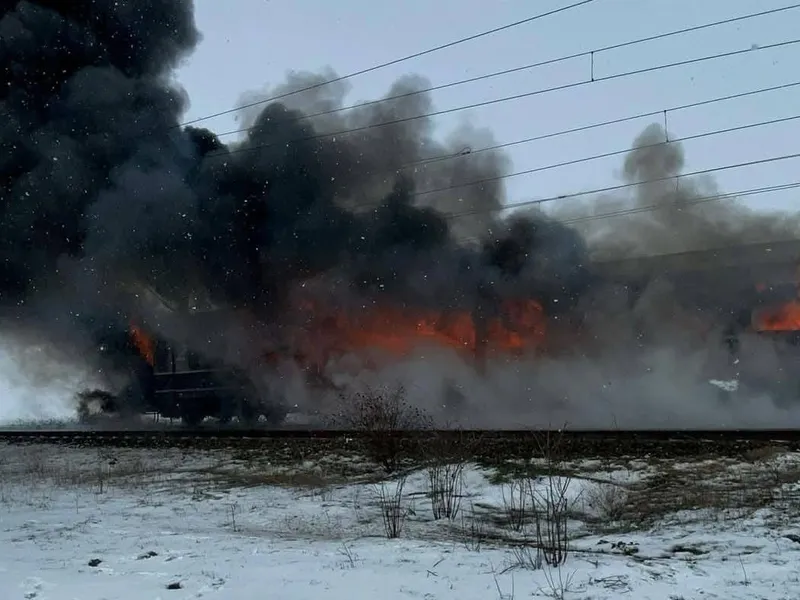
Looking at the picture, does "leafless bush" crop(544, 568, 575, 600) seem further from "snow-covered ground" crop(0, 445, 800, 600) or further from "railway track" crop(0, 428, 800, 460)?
"railway track" crop(0, 428, 800, 460)

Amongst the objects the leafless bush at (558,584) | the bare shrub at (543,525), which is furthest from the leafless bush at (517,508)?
the leafless bush at (558,584)

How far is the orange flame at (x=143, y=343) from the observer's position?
2428cm

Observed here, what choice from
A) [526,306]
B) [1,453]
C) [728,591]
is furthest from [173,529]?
[526,306]

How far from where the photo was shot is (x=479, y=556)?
17.1ft

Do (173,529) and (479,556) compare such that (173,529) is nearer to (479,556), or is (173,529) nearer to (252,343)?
(479,556)

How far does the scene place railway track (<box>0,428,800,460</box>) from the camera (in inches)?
408

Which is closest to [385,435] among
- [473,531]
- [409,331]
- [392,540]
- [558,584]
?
[473,531]

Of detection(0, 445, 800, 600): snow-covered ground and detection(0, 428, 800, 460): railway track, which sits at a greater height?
detection(0, 428, 800, 460): railway track

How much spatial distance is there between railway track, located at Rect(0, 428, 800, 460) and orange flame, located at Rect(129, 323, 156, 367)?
7.28 metres

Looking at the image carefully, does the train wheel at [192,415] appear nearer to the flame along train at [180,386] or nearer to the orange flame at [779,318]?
the flame along train at [180,386]

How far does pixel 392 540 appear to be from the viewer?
5.95 meters

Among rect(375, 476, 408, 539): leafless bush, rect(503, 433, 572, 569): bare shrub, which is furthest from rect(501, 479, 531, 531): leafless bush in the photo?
rect(375, 476, 408, 539): leafless bush

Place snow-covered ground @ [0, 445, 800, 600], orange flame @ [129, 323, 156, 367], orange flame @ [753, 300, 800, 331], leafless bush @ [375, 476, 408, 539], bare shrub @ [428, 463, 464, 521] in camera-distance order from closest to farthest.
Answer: snow-covered ground @ [0, 445, 800, 600] < leafless bush @ [375, 476, 408, 539] < bare shrub @ [428, 463, 464, 521] < orange flame @ [753, 300, 800, 331] < orange flame @ [129, 323, 156, 367]

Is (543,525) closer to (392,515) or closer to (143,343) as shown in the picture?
(392,515)
